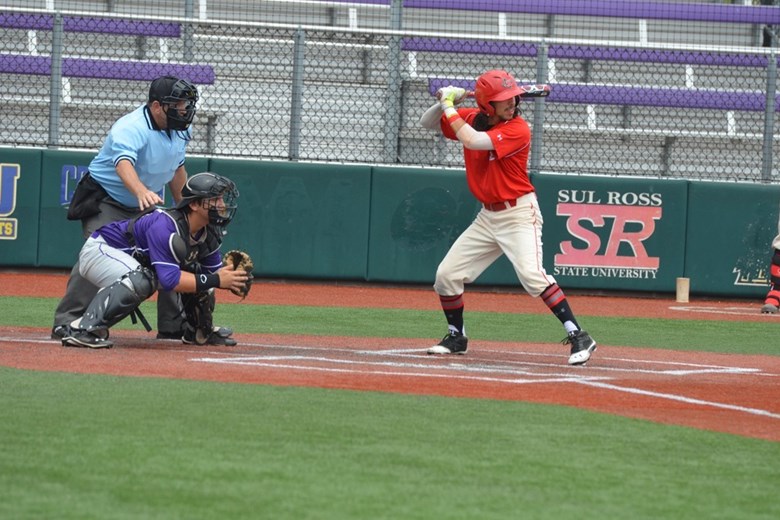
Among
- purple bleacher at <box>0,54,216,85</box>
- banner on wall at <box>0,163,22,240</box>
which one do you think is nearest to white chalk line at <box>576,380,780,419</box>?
banner on wall at <box>0,163,22,240</box>

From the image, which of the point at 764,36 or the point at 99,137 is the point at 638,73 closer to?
the point at 764,36

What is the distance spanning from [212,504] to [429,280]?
10.8 meters

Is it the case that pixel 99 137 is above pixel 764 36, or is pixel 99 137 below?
below

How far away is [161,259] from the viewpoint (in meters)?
7.86

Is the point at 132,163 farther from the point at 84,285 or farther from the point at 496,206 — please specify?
the point at 496,206

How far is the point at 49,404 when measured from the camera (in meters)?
5.89

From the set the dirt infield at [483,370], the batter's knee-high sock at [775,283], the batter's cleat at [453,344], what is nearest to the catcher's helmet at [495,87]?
the batter's cleat at [453,344]

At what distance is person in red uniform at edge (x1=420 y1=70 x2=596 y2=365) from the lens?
8.47 metres

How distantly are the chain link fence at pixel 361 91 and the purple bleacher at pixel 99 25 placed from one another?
0.05 ft

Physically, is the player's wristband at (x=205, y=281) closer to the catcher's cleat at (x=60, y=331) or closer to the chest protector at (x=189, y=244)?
the chest protector at (x=189, y=244)

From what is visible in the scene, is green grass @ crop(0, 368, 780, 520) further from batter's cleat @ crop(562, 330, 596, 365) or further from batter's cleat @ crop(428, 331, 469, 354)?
batter's cleat @ crop(428, 331, 469, 354)

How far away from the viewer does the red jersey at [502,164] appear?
8484 millimetres

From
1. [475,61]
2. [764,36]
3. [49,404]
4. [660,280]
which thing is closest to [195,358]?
[49,404]

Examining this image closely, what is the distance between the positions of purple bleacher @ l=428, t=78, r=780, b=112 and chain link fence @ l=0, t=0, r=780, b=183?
22 mm
